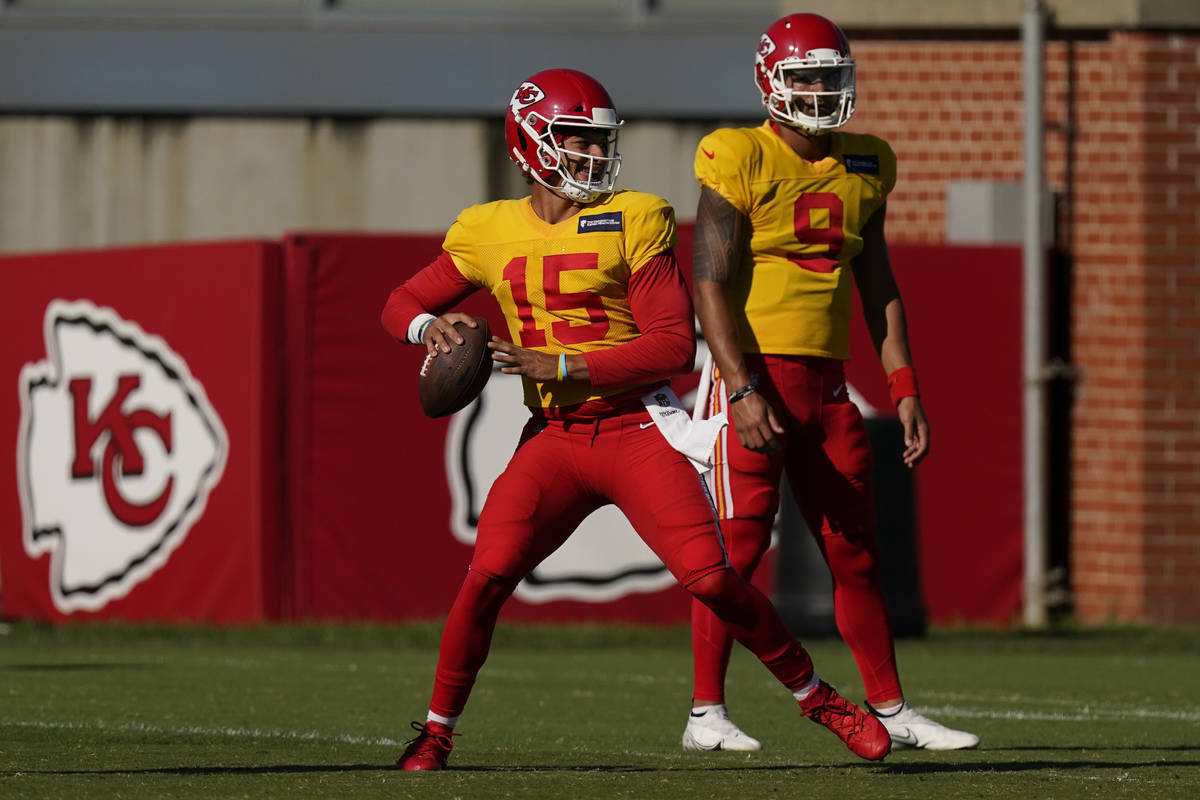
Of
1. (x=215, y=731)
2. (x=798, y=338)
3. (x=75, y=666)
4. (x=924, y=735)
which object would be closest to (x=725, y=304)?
(x=798, y=338)

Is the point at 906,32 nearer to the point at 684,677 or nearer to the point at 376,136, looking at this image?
the point at 376,136

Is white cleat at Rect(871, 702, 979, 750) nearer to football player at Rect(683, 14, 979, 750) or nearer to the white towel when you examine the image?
football player at Rect(683, 14, 979, 750)

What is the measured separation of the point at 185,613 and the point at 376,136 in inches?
162

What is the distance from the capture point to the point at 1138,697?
8742 millimetres

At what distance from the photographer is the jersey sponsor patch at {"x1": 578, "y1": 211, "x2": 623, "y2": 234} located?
5812 mm

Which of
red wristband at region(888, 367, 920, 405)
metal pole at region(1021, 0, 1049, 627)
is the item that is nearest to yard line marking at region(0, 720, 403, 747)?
red wristband at region(888, 367, 920, 405)

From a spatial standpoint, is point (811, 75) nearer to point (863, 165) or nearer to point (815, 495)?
point (863, 165)

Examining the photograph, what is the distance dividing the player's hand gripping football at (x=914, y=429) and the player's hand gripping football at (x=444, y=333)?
1.39 metres

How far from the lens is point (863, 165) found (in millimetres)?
6555

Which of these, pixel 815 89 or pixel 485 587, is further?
pixel 815 89

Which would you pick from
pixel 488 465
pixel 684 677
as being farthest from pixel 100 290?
pixel 684 677

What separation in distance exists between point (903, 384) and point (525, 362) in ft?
4.62

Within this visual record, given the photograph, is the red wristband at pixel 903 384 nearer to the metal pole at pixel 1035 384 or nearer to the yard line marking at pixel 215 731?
the yard line marking at pixel 215 731

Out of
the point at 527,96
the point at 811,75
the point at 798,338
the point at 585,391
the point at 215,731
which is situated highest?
the point at 811,75
